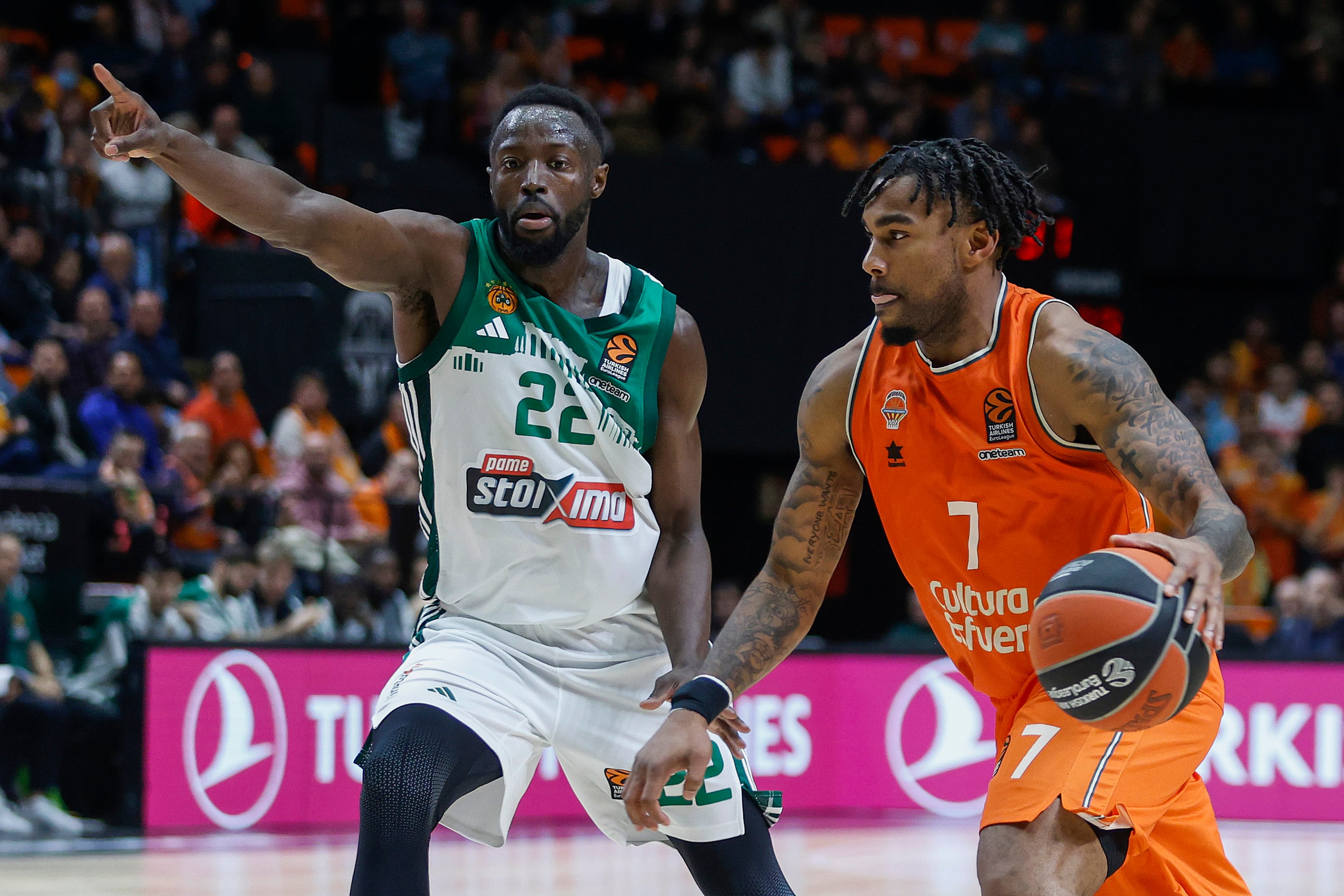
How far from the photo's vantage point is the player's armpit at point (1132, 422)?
341 cm

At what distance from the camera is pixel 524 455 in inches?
163

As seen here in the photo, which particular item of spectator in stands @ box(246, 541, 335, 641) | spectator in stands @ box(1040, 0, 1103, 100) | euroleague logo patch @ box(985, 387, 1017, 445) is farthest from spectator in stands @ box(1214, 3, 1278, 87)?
euroleague logo patch @ box(985, 387, 1017, 445)

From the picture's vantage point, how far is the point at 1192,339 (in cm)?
1573

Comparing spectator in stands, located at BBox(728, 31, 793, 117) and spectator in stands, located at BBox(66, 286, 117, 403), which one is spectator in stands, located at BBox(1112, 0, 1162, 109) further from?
spectator in stands, located at BBox(66, 286, 117, 403)

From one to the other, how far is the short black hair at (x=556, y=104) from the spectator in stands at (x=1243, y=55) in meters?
13.4

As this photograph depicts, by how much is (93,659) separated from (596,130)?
6310 millimetres

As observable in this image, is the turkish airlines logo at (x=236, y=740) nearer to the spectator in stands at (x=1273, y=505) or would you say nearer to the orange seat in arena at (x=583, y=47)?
the orange seat in arena at (x=583, y=47)

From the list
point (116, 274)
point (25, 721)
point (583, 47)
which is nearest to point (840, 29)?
point (583, 47)

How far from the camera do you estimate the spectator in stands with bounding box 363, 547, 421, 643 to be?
10.2 metres

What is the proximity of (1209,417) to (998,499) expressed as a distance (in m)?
11.2

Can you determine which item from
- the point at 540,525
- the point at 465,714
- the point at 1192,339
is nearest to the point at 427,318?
the point at 540,525

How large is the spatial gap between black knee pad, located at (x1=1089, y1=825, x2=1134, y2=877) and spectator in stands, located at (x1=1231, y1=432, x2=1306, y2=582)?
33.4 feet

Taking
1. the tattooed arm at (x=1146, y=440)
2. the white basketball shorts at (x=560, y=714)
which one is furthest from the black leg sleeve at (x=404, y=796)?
the tattooed arm at (x=1146, y=440)

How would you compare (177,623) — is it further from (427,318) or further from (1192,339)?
(1192,339)
